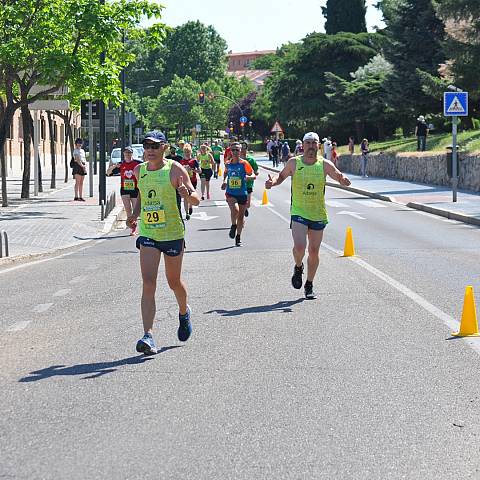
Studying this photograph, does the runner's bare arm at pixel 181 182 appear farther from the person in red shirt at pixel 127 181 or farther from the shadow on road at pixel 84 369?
the person in red shirt at pixel 127 181

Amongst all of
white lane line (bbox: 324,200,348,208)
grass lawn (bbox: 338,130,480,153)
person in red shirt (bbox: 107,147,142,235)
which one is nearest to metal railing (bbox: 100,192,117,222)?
Result: person in red shirt (bbox: 107,147,142,235)

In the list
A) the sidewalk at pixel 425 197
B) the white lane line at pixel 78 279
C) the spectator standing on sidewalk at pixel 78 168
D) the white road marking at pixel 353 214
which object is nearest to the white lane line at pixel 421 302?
the white lane line at pixel 78 279

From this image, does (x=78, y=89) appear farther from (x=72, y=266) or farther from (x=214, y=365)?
(x=214, y=365)

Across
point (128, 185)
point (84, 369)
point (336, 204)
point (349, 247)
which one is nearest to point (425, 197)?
point (336, 204)

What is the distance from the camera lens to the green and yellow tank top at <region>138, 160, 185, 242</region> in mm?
8898

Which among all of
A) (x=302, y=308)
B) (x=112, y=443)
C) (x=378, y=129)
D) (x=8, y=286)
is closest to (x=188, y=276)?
(x=8, y=286)

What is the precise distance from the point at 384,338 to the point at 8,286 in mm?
6175

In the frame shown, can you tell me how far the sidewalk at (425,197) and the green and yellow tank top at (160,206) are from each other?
17.4 meters

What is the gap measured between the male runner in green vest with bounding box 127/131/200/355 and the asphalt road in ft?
1.99

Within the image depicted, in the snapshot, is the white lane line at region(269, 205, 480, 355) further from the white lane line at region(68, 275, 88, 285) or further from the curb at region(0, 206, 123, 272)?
the curb at region(0, 206, 123, 272)

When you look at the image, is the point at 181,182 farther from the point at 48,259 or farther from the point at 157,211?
the point at 48,259

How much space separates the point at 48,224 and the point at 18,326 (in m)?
14.1

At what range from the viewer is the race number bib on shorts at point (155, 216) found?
8.91 m

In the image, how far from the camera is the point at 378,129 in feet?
234
